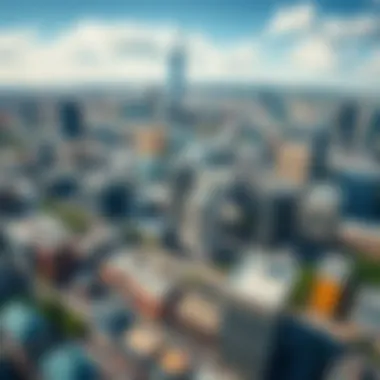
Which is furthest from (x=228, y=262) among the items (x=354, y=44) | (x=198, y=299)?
(x=354, y=44)

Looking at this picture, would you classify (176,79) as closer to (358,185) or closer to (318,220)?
(318,220)

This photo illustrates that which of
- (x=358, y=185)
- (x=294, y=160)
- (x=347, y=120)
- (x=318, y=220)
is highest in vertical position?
(x=347, y=120)

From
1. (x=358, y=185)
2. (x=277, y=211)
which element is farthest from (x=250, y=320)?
(x=358, y=185)

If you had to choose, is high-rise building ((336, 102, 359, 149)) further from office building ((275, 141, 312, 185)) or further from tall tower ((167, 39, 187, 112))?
tall tower ((167, 39, 187, 112))

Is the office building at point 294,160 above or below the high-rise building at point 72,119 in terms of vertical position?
below

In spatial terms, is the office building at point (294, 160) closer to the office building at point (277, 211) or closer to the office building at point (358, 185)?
the office building at point (277, 211)

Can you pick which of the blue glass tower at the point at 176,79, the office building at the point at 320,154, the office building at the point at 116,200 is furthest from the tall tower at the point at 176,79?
the office building at the point at 320,154

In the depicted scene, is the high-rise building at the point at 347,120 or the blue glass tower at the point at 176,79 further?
the high-rise building at the point at 347,120

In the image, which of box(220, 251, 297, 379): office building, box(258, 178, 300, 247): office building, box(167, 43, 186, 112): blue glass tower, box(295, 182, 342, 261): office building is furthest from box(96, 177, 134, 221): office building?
box(295, 182, 342, 261): office building
